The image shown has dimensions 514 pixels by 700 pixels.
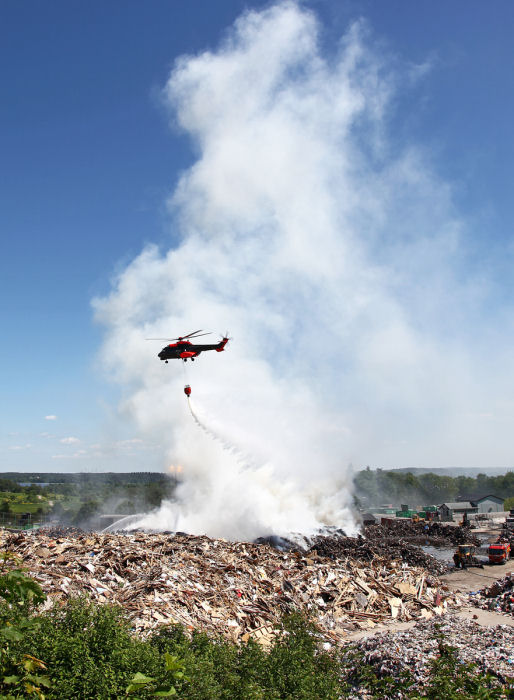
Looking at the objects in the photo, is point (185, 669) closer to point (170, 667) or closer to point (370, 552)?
point (170, 667)

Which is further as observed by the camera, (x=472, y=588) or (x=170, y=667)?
(x=472, y=588)

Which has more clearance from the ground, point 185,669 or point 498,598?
point 185,669

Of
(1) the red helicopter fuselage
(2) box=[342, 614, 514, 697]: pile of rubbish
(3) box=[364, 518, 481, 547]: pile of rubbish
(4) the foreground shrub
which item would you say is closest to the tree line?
(3) box=[364, 518, 481, 547]: pile of rubbish

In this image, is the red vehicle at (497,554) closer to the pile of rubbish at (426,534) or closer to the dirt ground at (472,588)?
the dirt ground at (472,588)

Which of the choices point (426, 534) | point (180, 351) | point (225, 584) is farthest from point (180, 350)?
point (426, 534)

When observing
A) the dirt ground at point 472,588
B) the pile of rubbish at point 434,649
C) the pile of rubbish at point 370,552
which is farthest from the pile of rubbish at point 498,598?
the pile of rubbish at point 370,552

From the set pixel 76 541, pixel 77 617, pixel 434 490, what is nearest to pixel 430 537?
pixel 76 541

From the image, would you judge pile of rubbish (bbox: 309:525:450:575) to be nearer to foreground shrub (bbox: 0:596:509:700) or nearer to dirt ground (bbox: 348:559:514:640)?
dirt ground (bbox: 348:559:514:640)

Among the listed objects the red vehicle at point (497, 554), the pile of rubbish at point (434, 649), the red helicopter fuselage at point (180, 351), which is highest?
the red helicopter fuselage at point (180, 351)
